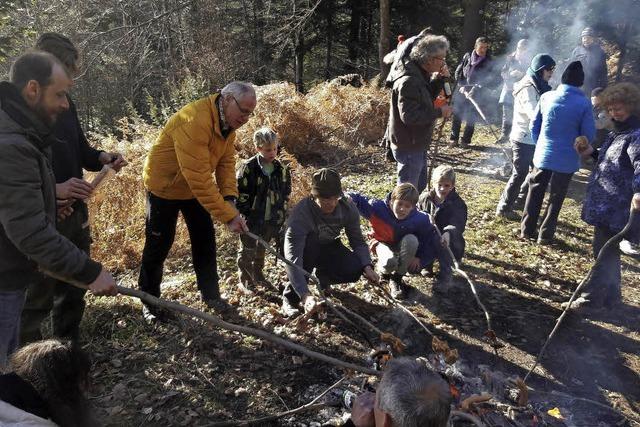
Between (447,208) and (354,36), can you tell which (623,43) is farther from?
(447,208)

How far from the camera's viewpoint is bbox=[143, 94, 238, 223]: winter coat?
3590mm

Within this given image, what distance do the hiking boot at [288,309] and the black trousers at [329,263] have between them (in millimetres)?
36

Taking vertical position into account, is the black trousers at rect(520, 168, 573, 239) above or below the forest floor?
above

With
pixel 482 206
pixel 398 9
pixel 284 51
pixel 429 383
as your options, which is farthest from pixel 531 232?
pixel 284 51

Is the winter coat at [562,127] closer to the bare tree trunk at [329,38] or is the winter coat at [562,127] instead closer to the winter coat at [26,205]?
the winter coat at [26,205]

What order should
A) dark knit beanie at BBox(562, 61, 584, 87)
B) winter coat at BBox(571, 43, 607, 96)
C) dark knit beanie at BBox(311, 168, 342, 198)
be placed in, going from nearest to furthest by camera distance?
dark knit beanie at BBox(311, 168, 342, 198) < dark knit beanie at BBox(562, 61, 584, 87) < winter coat at BBox(571, 43, 607, 96)

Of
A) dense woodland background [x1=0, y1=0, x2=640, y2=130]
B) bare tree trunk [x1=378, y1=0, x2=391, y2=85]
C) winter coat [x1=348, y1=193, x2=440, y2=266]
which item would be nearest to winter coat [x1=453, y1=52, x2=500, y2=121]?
bare tree trunk [x1=378, y1=0, x2=391, y2=85]

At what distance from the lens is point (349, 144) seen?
34.3ft

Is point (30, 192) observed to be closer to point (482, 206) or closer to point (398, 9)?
point (482, 206)

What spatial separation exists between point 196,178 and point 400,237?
2.22 metres

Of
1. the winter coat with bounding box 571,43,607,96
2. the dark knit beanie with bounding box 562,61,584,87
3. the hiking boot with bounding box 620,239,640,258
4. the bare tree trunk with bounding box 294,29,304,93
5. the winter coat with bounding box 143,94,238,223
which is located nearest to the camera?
the winter coat with bounding box 143,94,238,223

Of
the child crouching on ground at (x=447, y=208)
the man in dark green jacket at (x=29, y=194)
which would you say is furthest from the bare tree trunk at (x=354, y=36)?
the man in dark green jacket at (x=29, y=194)

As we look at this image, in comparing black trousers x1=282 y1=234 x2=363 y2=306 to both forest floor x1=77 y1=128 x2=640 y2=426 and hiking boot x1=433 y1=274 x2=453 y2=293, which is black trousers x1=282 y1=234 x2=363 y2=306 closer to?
forest floor x1=77 y1=128 x2=640 y2=426

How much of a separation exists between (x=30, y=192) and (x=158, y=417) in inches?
75.7
